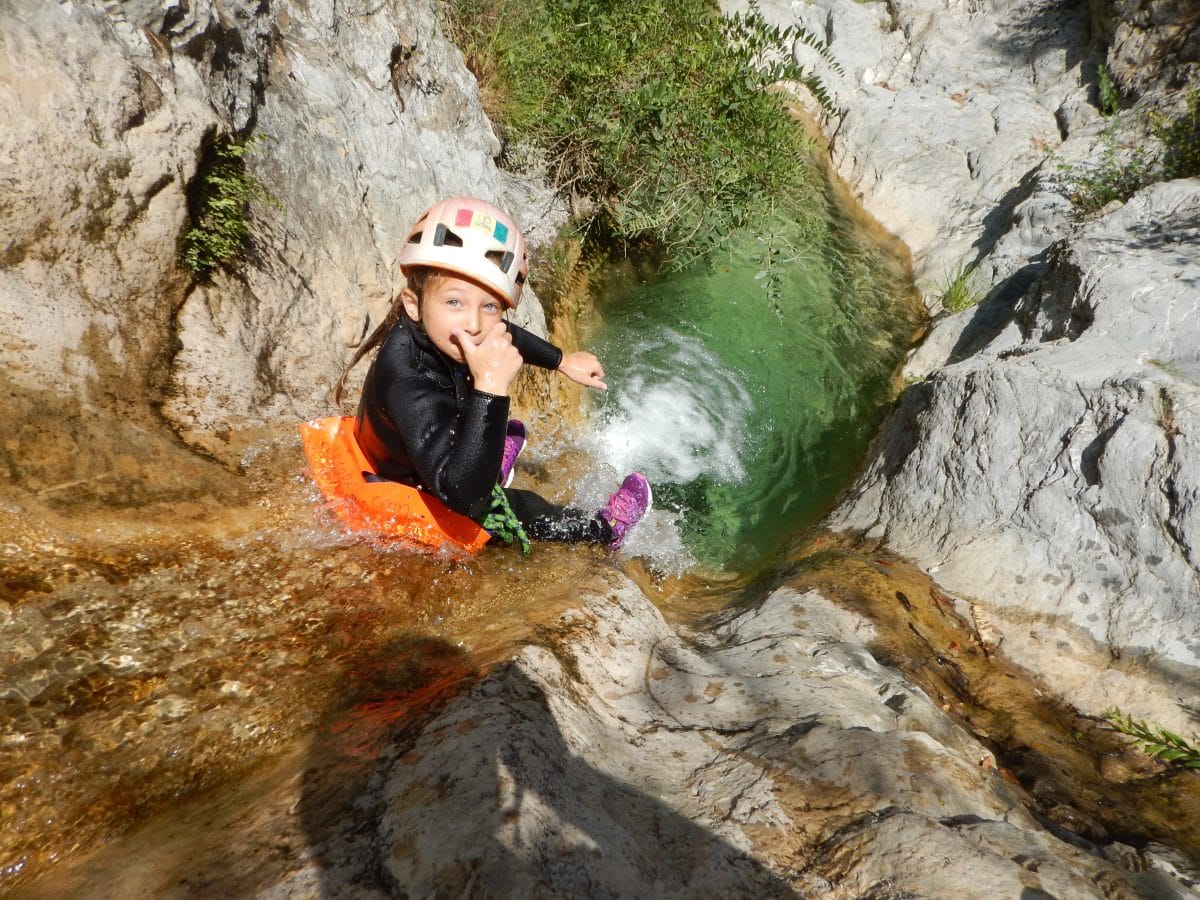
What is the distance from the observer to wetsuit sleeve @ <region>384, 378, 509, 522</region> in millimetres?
2486

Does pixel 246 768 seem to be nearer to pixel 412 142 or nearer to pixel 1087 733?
pixel 1087 733

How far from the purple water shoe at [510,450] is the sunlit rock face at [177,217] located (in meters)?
1.17

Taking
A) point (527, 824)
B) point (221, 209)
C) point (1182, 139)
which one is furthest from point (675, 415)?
point (1182, 139)

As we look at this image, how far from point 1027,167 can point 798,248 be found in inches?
128

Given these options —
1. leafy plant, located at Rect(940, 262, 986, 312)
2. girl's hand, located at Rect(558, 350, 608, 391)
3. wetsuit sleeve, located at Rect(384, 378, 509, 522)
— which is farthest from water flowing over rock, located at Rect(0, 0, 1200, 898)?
girl's hand, located at Rect(558, 350, 608, 391)

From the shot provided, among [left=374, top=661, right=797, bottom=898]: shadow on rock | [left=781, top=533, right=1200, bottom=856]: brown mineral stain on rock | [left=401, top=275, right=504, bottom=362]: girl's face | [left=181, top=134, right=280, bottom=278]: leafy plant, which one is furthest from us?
[left=181, top=134, right=280, bottom=278]: leafy plant

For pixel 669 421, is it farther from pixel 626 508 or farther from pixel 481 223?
pixel 481 223

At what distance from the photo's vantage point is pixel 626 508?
4246 mm

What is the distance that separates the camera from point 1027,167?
24.6 ft

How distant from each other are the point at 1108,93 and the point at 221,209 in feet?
31.3

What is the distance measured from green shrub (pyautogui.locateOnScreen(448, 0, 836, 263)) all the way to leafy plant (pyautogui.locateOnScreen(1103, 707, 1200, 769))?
15.0 feet

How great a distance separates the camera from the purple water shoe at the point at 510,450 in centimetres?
364

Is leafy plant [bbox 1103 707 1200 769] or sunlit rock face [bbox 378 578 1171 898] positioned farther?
leafy plant [bbox 1103 707 1200 769]

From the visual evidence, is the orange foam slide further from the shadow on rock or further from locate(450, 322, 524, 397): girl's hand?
the shadow on rock
